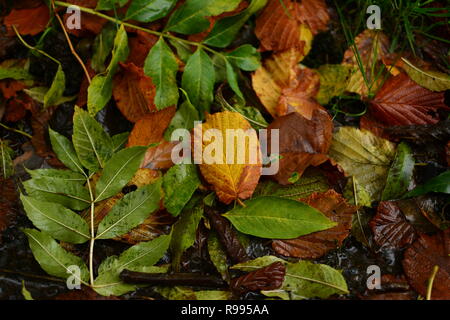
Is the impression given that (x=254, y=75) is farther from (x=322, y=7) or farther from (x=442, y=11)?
(x=442, y=11)

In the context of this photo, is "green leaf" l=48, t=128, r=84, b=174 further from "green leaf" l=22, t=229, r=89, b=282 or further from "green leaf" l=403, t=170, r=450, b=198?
"green leaf" l=403, t=170, r=450, b=198

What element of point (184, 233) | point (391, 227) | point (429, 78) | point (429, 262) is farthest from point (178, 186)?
point (429, 78)

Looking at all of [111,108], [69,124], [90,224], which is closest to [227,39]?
[111,108]

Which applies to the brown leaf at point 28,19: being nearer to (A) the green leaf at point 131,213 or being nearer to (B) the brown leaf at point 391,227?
(A) the green leaf at point 131,213

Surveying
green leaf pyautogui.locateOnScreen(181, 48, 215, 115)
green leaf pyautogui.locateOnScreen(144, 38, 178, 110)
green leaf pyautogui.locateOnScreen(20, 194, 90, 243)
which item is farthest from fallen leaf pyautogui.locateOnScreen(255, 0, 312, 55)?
green leaf pyautogui.locateOnScreen(20, 194, 90, 243)
